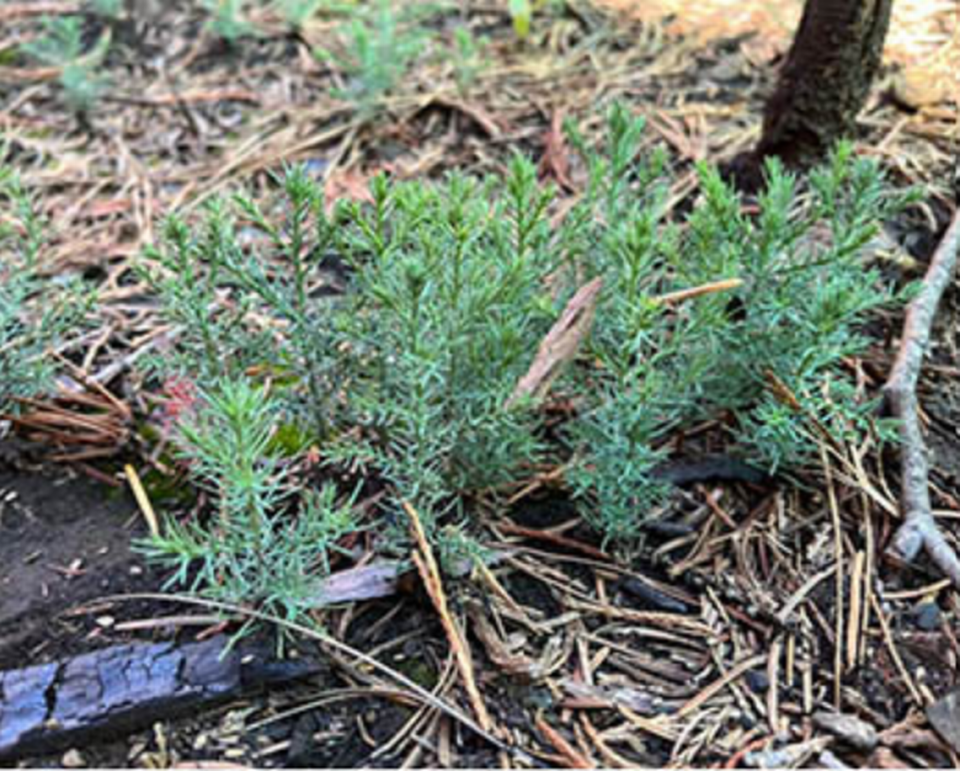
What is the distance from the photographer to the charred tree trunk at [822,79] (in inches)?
117

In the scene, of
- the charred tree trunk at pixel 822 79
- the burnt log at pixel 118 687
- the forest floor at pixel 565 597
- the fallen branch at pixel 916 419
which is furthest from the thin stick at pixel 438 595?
the charred tree trunk at pixel 822 79

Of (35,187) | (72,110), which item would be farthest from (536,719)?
(72,110)

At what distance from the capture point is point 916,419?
2475 mm

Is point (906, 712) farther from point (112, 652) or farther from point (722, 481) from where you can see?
point (112, 652)

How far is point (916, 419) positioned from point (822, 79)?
3.86 feet

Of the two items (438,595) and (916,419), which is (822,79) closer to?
(916,419)

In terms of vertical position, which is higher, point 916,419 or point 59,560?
point 916,419

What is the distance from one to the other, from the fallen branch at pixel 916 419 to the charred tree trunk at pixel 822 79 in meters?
0.50

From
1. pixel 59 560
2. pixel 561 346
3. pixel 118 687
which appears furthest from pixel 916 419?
pixel 59 560

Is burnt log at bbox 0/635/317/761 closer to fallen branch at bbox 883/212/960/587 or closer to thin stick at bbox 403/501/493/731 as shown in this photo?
thin stick at bbox 403/501/493/731

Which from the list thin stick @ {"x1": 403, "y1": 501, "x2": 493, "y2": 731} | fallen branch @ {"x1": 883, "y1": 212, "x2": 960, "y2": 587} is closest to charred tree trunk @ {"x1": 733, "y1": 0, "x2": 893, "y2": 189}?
fallen branch @ {"x1": 883, "y1": 212, "x2": 960, "y2": 587}

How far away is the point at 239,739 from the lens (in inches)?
76.4

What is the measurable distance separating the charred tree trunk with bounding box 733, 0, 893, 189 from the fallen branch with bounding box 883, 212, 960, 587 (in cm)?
50

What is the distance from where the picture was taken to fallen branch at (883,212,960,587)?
2.26 m
